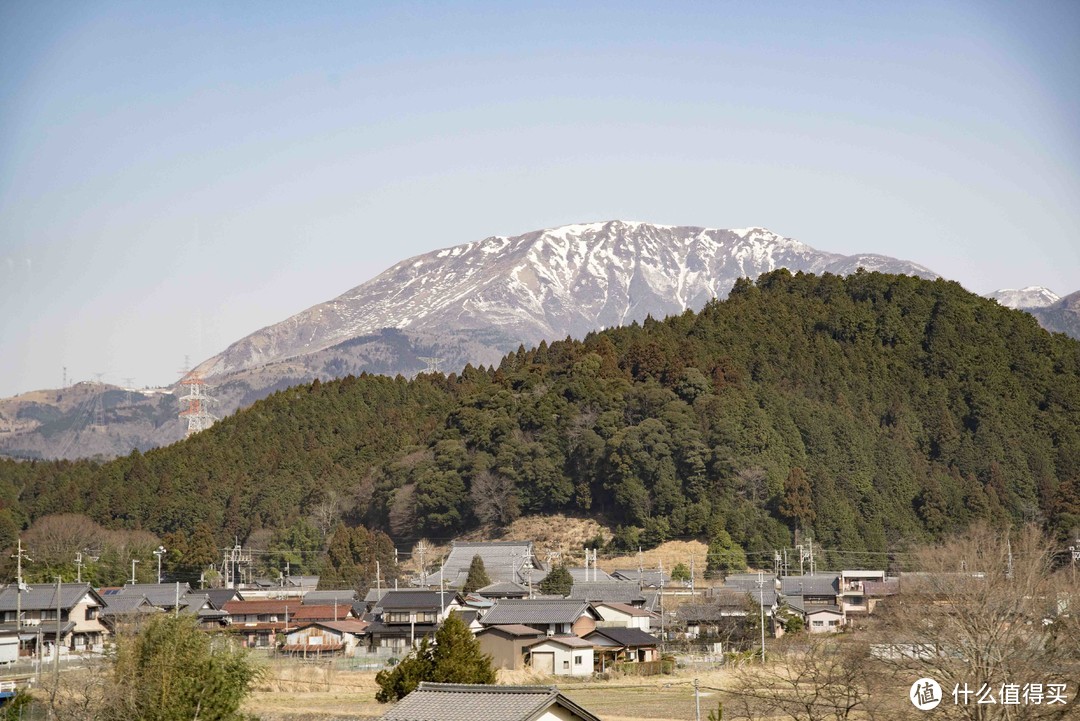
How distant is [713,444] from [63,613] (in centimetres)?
2986

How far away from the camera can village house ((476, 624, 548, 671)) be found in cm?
3444

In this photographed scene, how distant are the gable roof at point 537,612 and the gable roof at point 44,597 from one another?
47.8 feet

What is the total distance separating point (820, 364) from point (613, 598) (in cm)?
2804

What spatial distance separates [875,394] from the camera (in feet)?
226

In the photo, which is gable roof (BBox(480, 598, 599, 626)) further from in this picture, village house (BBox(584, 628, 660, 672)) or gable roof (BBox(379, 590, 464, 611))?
gable roof (BBox(379, 590, 464, 611))

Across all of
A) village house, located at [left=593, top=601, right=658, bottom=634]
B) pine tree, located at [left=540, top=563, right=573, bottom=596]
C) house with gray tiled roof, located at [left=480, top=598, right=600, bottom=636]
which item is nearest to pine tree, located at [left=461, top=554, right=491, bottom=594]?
pine tree, located at [left=540, top=563, right=573, bottom=596]

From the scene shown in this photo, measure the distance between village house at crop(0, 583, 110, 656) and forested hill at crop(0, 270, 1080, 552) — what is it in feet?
65.0

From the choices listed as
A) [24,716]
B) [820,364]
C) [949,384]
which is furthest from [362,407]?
[24,716]

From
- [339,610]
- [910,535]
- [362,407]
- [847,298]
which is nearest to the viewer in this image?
[339,610]

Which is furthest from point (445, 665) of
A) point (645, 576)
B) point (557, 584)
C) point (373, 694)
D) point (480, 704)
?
point (645, 576)

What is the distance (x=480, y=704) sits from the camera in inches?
592

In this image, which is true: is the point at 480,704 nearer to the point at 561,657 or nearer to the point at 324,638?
the point at 561,657

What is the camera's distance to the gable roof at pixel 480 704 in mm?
14523

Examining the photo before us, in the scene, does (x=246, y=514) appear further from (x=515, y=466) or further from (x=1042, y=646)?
(x=1042, y=646)
